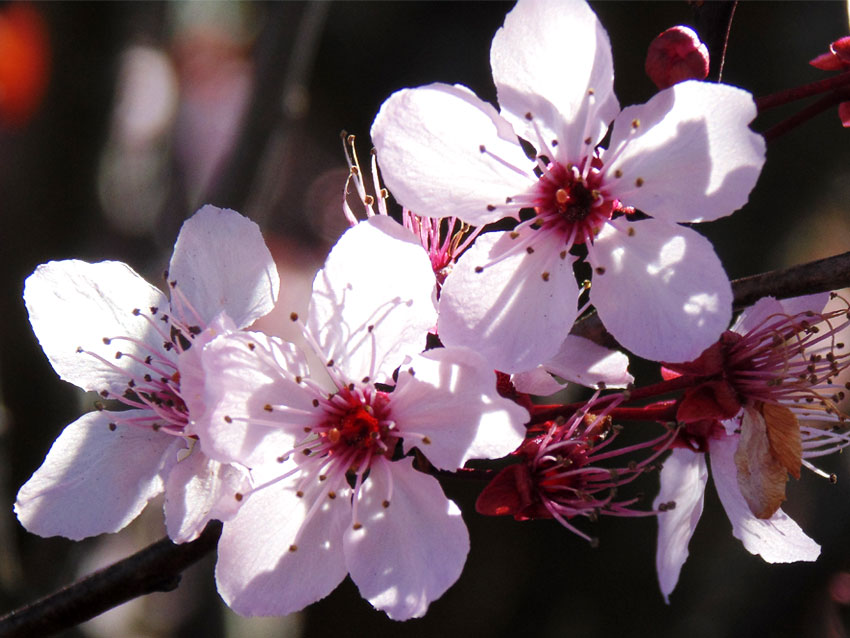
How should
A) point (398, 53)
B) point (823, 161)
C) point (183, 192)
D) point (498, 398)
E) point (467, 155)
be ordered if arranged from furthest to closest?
point (398, 53), point (823, 161), point (183, 192), point (467, 155), point (498, 398)

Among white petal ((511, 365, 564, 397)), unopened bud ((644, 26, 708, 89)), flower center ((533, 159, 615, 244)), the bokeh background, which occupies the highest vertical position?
unopened bud ((644, 26, 708, 89))

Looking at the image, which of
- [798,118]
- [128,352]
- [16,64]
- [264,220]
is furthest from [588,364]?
[16,64]

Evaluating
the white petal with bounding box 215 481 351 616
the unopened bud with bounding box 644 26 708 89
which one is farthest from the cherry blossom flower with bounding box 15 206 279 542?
the unopened bud with bounding box 644 26 708 89

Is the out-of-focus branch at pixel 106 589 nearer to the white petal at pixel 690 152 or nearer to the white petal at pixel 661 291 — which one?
the white petal at pixel 661 291

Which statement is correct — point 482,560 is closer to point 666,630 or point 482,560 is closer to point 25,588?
point 666,630

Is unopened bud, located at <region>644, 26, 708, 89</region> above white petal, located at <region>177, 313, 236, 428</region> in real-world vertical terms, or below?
above

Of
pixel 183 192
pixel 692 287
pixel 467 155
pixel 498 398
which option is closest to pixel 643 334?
pixel 692 287

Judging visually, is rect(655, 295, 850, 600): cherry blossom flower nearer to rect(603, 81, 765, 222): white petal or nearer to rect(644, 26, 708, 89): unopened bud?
rect(603, 81, 765, 222): white petal

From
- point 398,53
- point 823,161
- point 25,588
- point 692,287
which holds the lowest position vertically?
point 25,588
